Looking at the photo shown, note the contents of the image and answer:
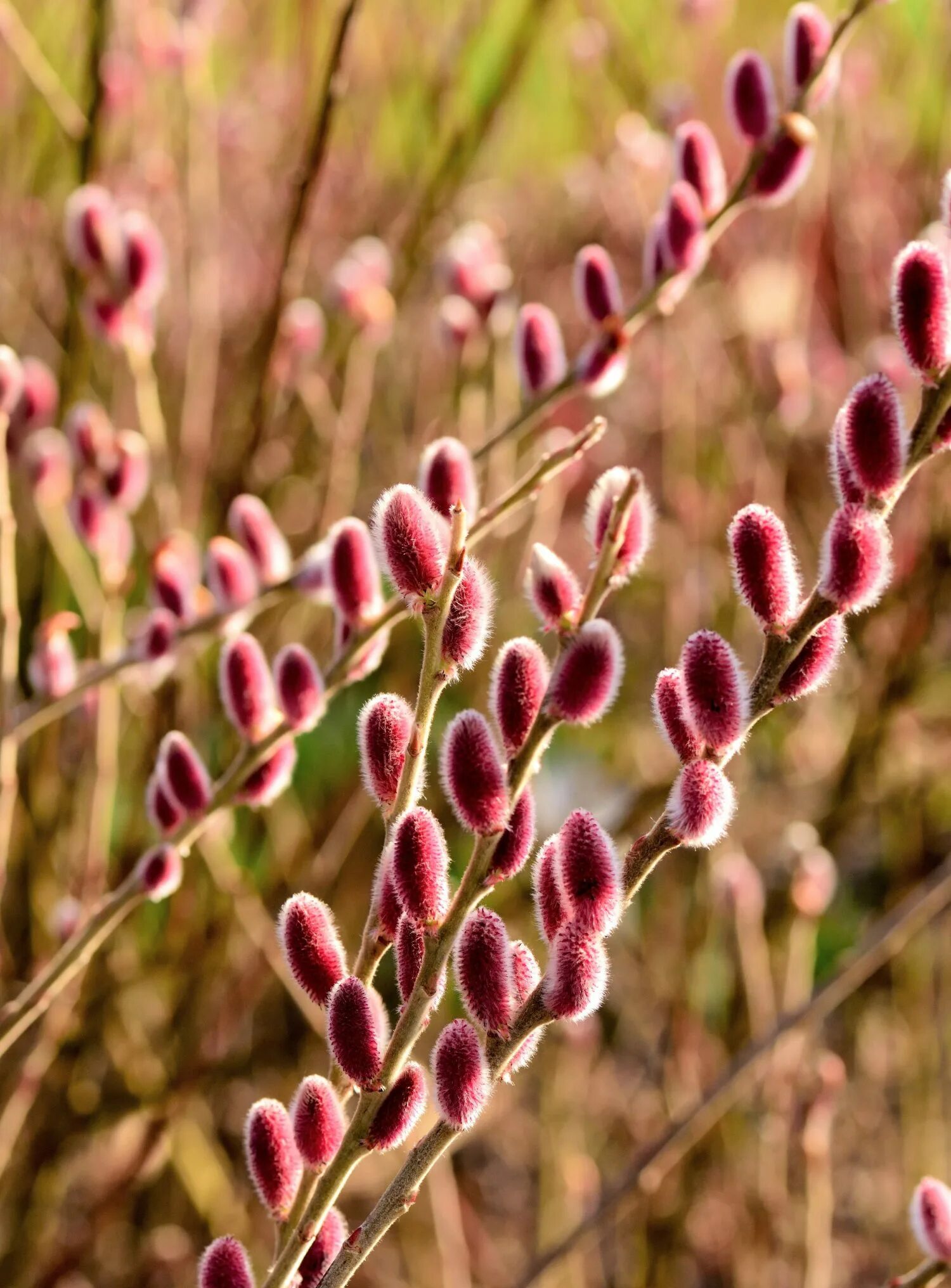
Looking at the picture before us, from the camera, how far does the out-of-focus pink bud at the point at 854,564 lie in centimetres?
57

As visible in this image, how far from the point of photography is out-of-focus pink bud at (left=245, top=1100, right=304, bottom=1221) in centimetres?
65

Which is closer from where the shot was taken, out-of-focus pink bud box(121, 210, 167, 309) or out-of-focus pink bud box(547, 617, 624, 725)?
out-of-focus pink bud box(547, 617, 624, 725)

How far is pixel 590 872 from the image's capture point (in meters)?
0.57

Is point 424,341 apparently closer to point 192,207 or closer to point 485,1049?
point 192,207

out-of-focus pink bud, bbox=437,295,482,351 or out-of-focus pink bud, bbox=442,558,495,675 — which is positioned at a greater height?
out-of-focus pink bud, bbox=442,558,495,675

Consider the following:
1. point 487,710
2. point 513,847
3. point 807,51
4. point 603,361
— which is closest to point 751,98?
point 807,51

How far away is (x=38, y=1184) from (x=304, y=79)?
172cm

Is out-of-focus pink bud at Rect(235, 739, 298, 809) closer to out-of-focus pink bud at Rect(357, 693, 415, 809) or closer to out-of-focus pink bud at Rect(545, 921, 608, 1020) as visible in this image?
out-of-focus pink bud at Rect(357, 693, 415, 809)

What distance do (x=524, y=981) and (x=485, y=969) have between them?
72mm

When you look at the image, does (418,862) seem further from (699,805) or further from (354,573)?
(354,573)

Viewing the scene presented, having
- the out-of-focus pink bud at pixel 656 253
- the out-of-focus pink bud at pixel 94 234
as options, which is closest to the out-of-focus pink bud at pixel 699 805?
the out-of-focus pink bud at pixel 656 253

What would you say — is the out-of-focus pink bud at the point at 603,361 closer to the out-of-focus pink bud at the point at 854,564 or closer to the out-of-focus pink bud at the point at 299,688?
the out-of-focus pink bud at the point at 299,688

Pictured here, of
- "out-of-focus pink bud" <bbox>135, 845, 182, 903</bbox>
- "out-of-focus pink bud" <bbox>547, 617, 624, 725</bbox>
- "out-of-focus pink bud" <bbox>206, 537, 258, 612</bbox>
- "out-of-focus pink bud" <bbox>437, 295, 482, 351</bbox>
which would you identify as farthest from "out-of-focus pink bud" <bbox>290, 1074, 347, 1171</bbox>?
"out-of-focus pink bud" <bbox>437, 295, 482, 351</bbox>

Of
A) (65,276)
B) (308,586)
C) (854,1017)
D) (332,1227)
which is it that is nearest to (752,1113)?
(854,1017)
